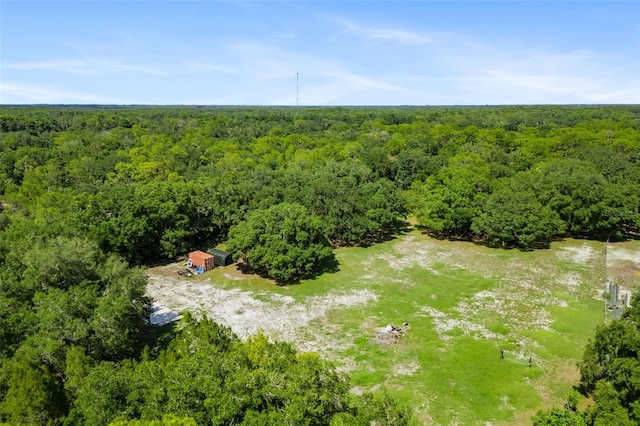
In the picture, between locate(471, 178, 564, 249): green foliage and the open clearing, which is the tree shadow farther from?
locate(471, 178, 564, 249): green foliage

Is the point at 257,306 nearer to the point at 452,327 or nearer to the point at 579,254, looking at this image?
the point at 452,327

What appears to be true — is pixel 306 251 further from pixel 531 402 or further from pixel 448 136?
pixel 448 136

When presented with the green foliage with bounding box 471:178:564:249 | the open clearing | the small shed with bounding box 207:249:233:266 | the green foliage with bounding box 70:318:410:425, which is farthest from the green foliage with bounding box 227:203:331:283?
the green foliage with bounding box 471:178:564:249

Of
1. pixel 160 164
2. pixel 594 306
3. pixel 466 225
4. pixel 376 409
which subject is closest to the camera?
pixel 376 409

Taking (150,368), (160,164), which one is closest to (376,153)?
(160,164)

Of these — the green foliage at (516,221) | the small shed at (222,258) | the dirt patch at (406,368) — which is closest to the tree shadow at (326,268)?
the small shed at (222,258)

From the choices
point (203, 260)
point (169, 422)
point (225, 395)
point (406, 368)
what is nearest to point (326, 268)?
point (203, 260)

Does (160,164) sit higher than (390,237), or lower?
higher

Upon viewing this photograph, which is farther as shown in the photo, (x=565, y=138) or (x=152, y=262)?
(x=565, y=138)
